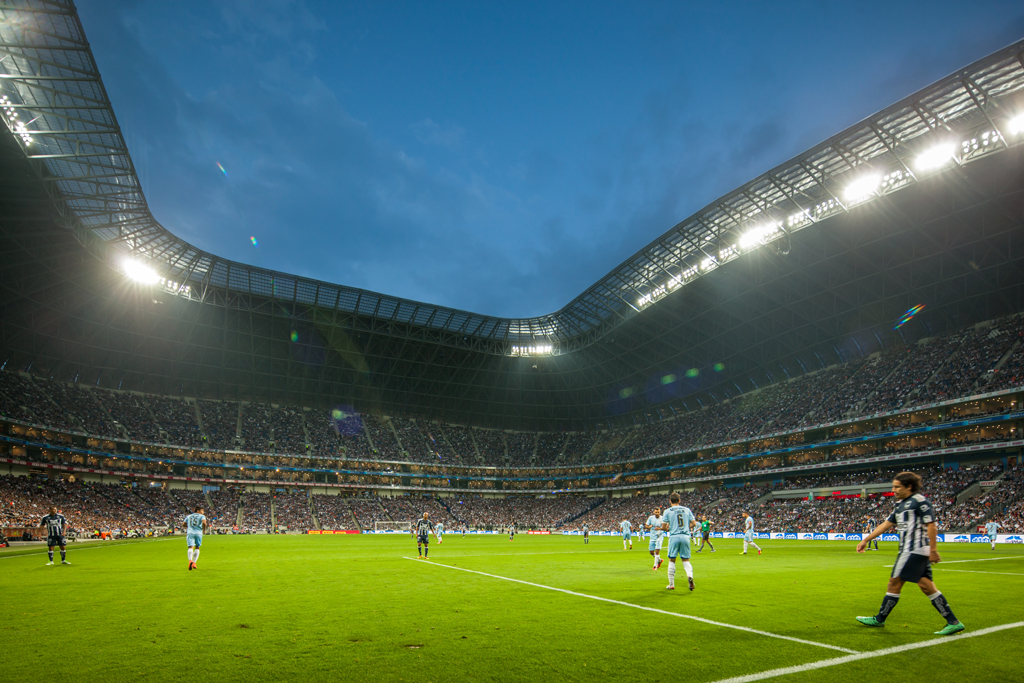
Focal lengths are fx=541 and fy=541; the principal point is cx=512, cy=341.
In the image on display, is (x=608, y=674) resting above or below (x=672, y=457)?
below

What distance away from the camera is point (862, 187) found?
4231 cm

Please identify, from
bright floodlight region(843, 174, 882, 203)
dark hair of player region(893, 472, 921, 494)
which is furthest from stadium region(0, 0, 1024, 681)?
dark hair of player region(893, 472, 921, 494)

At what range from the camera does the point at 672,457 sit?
79000 mm

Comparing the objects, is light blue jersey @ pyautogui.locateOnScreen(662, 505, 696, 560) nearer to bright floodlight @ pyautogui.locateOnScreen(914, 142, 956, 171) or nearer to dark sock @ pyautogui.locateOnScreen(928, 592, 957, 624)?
dark sock @ pyautogui.locateOnScreen(928, 592, 957, 624)

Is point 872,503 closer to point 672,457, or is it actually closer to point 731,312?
point 731,312

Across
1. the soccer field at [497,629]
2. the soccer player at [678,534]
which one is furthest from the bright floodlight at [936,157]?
the soccer player at [678,534]

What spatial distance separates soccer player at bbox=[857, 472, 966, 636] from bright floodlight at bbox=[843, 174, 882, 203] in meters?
41.2

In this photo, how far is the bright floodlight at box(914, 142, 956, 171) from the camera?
36.9 m

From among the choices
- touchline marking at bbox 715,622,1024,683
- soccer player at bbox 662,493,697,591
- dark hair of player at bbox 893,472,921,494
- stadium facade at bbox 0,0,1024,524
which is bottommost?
touchline marking at bbox 715,622,1024,683

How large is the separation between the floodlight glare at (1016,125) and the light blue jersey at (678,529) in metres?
38.1

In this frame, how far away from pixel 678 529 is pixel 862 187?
40.9 metres

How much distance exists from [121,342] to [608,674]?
8373cm

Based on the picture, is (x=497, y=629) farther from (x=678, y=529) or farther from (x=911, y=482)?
(x=911, y=482)

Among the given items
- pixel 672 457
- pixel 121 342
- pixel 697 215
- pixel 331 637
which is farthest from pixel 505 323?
pixel 331 637
